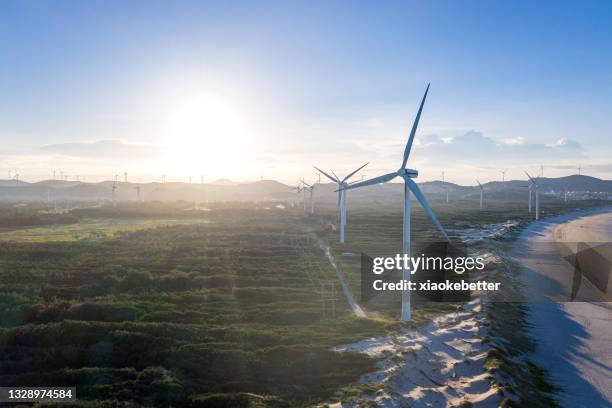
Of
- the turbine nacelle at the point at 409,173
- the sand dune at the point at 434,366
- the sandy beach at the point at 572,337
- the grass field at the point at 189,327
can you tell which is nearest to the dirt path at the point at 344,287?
the grass field at the point at 189,327

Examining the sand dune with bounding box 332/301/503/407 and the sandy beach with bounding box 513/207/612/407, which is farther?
the sandy beach with bounding box 513/207/612/407

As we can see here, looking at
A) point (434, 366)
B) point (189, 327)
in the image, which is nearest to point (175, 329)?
point (189, 327)

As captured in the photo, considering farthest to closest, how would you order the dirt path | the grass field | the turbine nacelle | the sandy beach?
1. the dirt path
2. the turbine nacelle
3. the grass field
4. the sandy beach

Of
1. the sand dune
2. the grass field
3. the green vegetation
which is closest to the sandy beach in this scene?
the grass field

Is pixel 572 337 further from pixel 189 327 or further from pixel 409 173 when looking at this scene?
pixel 189 327

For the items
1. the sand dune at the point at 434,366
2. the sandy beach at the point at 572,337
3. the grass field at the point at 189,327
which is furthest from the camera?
the grass field at the point at 189,327

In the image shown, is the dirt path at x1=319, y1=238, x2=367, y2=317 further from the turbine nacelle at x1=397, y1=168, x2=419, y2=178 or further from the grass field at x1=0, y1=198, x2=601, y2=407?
the turbine nacelle at x1=397, y1=168, x2=419, y2=178

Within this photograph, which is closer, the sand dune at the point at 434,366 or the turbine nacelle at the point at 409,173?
the sand dune at the point at 434,366

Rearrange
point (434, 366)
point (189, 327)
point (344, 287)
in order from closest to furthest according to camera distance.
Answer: point (434, 366) < point (189, 327) < point (344, 287)

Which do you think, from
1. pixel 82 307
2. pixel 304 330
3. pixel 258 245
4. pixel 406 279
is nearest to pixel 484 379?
pixel 406 279

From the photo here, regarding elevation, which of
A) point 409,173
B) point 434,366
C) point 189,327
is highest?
point 409,173

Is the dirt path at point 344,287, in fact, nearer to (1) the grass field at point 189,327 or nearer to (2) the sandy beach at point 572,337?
(1) the grass field at point 189,327
